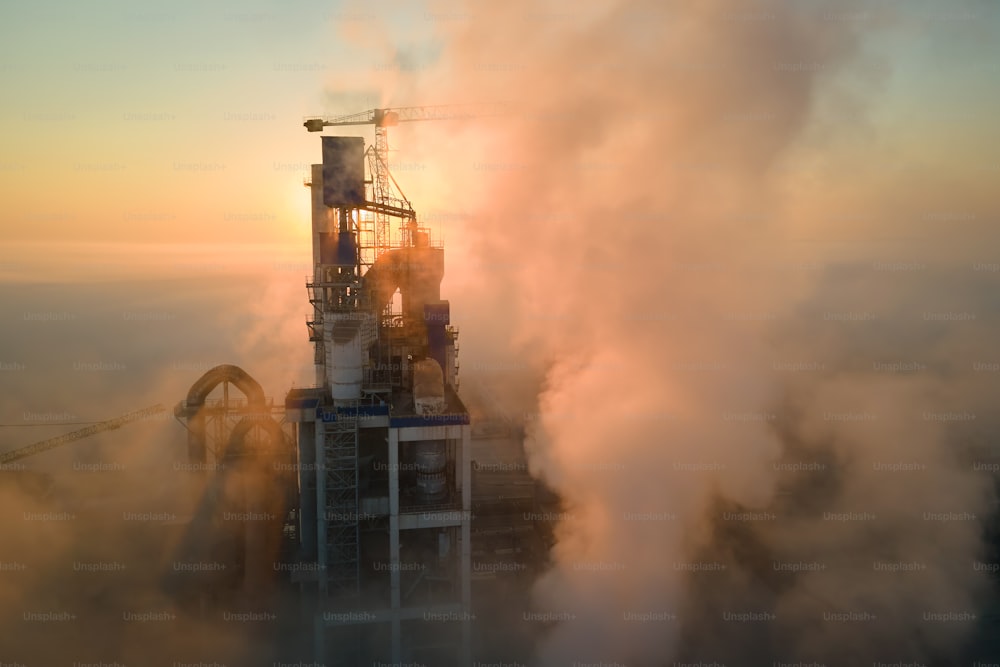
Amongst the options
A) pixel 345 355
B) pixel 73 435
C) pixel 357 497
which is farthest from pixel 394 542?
pixel 73 435

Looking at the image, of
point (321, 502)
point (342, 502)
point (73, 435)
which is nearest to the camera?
point (342, 502)

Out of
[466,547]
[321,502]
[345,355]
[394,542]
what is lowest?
[466,547]

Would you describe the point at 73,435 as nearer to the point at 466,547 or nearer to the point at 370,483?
the point at 370,483

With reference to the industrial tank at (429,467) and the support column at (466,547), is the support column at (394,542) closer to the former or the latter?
the industrial tank at (429,467)

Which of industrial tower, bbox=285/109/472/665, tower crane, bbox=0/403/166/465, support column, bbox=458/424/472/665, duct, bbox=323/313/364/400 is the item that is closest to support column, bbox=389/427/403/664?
industrial tower, bbox=285/109/472/665

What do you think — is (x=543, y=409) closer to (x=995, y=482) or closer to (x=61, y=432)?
(x=995, y=482)

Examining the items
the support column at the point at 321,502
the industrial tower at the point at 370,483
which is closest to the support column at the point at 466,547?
the industrial tower at the point at 370,483

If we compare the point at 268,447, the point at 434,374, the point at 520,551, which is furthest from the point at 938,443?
the point at 268,447
